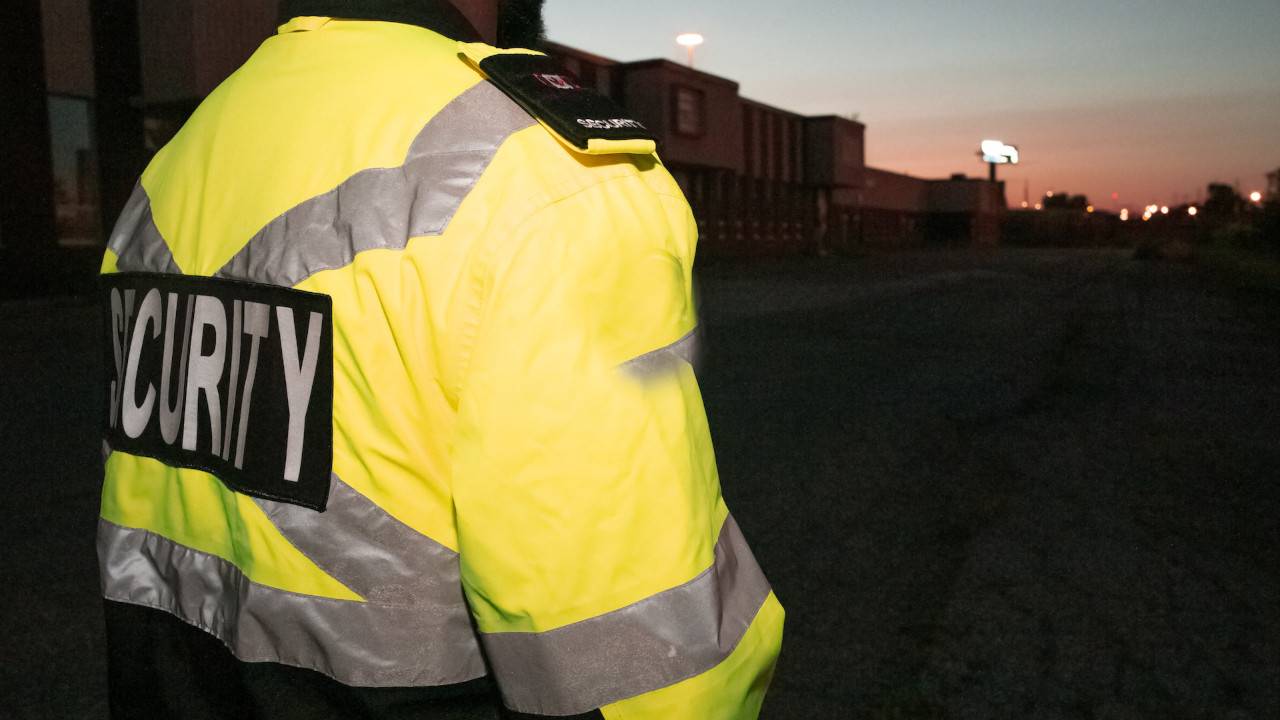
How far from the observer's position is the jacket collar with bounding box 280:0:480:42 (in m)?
1.17

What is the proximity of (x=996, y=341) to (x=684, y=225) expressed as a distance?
1032 cm

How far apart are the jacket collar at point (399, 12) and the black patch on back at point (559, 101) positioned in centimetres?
15

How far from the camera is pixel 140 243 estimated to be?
133cm

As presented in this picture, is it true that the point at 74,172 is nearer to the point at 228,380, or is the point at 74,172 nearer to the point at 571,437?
the point at 228,380

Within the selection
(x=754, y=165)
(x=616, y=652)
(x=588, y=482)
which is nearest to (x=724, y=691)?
(x=616, y=652)

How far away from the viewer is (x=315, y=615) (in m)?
1.12

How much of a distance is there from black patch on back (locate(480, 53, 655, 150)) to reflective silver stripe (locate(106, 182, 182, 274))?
532 mm

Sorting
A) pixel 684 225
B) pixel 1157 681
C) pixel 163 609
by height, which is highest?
pixel 684 225

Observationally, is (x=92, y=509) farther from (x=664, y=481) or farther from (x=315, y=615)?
(x=664, y=481)

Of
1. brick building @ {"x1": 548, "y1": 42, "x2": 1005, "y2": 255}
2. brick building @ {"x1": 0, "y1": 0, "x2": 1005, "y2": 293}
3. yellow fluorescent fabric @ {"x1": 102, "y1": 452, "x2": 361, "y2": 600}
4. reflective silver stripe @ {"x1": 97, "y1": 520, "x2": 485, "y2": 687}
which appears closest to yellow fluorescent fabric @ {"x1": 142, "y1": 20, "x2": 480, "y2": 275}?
yellow fluorescent fabric @ {"x1": 102, "y1": 452, "x2": 361, "y2": 600}

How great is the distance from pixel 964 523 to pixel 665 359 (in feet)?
12.7

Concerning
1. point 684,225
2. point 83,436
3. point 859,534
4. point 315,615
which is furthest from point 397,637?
point 83,436

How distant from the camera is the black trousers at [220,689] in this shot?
1.13 m

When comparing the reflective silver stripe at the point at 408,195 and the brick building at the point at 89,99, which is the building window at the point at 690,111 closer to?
the brick building at the point at 89,99
